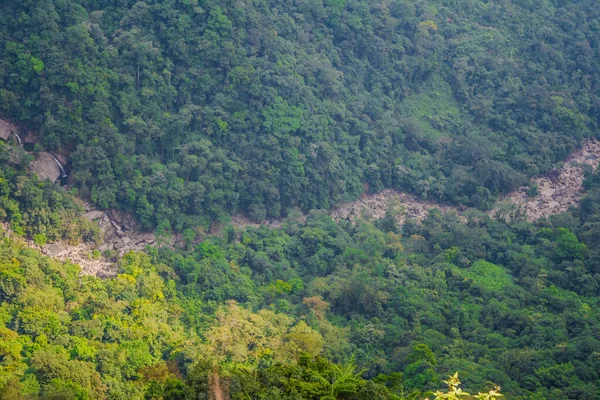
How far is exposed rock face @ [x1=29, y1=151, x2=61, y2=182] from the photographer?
29.2 m

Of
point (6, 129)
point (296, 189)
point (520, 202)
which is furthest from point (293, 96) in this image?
point (6, 129)

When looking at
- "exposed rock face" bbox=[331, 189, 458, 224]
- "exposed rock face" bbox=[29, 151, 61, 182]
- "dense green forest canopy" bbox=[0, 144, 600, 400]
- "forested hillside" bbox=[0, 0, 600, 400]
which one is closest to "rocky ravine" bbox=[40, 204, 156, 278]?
"forested hillside" bbox=[0, 0, 600, 400]

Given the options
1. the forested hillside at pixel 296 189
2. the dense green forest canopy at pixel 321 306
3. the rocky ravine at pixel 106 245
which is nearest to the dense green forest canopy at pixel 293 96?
the forested hillside at pixel 296 189

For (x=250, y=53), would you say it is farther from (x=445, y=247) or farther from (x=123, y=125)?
(x=445, y=247)

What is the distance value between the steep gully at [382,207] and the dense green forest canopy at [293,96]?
1.56ft

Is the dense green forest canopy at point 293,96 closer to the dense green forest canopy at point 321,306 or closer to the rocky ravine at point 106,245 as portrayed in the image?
the rocky ravine at point 106,245

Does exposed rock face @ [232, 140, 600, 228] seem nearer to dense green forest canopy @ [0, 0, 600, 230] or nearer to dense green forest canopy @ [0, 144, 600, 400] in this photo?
dense green forest canopy @ [0, 0, 600, 230]

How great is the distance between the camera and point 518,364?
24.4m

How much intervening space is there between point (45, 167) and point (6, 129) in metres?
1.81

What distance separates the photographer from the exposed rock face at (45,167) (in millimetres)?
29172

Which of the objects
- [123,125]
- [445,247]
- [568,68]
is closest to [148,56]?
[123,125]

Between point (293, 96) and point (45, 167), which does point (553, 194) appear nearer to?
point (293, 96)

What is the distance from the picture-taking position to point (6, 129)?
29.7m

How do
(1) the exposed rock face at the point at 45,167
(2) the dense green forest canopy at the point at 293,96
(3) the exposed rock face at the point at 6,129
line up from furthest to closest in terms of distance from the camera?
1. (2) the dense green forest canopy at the point at 293,96
2. (3) the exposed rock face at the point at 6,129
3. (1) the exposed rock face at the point at 45,167
